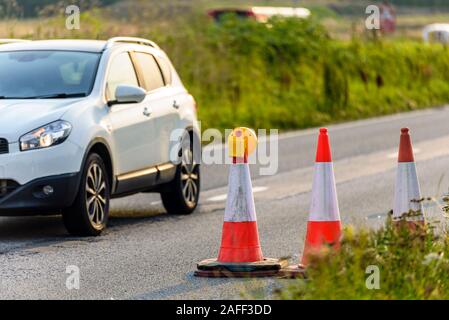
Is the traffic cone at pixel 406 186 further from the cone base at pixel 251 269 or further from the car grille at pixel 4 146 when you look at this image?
the car grille at pixel 4 146

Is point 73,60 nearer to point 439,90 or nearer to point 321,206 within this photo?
point 321,206

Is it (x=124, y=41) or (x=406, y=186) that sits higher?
(x=124, y=41)

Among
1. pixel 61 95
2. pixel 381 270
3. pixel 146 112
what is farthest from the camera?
pixel 146 112

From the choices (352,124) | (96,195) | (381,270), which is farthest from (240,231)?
(352,124)

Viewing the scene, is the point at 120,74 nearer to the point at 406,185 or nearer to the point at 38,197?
the point at 38,197

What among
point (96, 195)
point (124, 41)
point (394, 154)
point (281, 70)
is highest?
point (124, 41)

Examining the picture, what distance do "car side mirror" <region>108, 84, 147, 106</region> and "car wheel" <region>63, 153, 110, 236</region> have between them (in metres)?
0.67

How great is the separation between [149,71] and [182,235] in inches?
90.1

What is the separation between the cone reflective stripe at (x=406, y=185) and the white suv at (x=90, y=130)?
10.4 ft

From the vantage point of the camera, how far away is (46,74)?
523 inches

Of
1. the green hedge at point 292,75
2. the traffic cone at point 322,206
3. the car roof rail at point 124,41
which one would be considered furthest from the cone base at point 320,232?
the green hedge at point 292,75

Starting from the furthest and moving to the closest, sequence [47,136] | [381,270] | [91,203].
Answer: [91,203] → [47,136] → [381,270]

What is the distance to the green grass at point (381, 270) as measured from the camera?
7926mm
